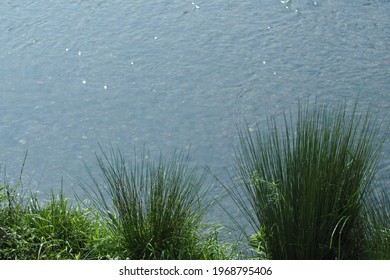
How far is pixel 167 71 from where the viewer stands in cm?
434

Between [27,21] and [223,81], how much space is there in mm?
1560

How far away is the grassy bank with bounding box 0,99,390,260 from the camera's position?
95.8 inches

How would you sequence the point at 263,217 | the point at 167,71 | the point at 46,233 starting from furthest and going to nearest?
the point at 167,71
the point at 46,233
the point at 263,217

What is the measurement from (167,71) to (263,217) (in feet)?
6.39

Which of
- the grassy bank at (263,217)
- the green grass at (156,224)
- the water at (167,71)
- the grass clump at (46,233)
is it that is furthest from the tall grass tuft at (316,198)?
the water at (167,71)

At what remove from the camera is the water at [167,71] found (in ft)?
12.2

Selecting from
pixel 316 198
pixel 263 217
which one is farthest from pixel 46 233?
pixel 316 198

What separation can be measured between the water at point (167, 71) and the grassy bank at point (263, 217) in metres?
0.63

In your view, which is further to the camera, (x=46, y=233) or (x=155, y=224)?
(x=46, y=233)

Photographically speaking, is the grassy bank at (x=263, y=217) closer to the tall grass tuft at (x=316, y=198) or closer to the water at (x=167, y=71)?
the tall grass tuft at (x=316, y=198)

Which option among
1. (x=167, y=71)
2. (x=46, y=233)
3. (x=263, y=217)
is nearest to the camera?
(x=263, y=217)

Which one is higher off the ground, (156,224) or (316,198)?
(316,198)

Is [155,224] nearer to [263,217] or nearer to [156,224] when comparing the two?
[156,224]

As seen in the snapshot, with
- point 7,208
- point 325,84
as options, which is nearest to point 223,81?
point 325,84
